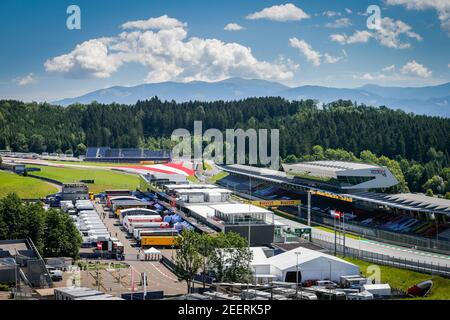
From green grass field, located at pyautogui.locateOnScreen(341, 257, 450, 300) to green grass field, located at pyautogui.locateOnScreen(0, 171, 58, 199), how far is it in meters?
27.6

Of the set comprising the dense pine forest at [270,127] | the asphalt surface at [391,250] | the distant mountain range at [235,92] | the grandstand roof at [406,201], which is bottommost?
the asphalt surface at [391,250]

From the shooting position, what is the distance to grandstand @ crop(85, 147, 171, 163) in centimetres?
7612

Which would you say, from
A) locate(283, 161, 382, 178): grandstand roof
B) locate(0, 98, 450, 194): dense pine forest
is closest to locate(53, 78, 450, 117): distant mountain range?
locate(0, 98, 450, 194): dense pine forest

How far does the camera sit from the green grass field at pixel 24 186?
44.8 m

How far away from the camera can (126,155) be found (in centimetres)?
7825

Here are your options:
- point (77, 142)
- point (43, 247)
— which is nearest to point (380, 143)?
point (77, 142)

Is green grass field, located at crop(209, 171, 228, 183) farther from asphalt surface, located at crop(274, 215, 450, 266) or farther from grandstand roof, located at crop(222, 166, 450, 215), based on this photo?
asphalt surface, located at crop(274, 215, 450, 266)

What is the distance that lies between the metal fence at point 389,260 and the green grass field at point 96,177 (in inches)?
970

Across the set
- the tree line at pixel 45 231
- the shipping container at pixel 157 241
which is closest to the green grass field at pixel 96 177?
the shipping container at pixel 157 241

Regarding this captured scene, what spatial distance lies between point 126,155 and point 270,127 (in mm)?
16936

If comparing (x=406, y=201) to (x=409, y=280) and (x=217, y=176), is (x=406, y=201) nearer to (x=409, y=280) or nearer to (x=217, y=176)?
(x=409, y=280)

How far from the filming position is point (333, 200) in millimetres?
40625

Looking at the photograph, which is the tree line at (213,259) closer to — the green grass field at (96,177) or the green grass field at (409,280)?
the green grass field at (409,280)

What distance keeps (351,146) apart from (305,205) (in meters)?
→ 23.2
